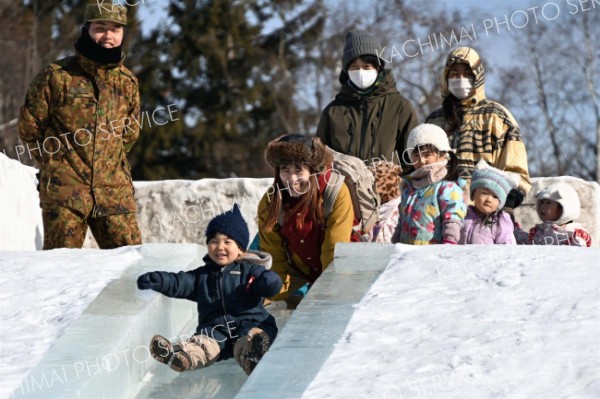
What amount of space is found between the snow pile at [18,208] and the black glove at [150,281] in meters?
3.91

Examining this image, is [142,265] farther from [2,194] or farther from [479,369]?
[2,194]

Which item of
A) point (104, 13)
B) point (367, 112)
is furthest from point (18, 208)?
point (367, 112)

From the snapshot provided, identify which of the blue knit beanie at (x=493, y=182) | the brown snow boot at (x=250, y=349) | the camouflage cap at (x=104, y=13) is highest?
the camouflage cap at (x=104, y=13)

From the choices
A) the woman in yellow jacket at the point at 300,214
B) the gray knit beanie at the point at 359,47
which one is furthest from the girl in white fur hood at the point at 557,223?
the woman in yellow jacket at the point at 300,214

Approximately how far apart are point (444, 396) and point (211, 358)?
1.40m

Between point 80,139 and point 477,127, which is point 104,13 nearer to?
point 80,139

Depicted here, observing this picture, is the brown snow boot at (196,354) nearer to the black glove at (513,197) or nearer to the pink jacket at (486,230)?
the pink jacket at (486,230)

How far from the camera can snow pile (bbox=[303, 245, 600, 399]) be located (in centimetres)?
575

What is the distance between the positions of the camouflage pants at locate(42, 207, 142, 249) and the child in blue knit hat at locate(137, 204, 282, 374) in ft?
5.84

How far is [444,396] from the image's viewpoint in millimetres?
5672

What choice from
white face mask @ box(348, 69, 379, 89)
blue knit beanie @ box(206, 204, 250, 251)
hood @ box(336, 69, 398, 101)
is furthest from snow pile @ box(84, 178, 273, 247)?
blue knit beanie @ box(206, 204, 250, 251)

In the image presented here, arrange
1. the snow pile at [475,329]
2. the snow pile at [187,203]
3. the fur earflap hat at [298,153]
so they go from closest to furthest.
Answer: the snow pile at [475,329]
the fur earflap hat at [298,153]
the snow pile at [187,203]

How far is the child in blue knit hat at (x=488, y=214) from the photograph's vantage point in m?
8.01

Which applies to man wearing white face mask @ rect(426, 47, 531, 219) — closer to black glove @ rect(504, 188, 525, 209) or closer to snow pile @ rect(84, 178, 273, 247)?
black glove @ rect(504, 188, 525, 209)
